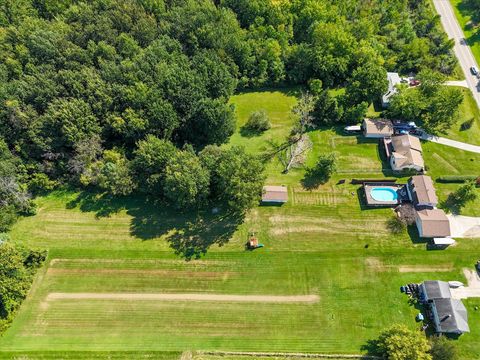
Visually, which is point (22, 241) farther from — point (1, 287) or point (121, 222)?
point (121, 222)

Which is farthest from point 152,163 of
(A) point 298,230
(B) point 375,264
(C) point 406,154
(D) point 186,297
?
(C) point 406,154

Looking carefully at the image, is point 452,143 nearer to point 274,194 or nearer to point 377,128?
point 377,128

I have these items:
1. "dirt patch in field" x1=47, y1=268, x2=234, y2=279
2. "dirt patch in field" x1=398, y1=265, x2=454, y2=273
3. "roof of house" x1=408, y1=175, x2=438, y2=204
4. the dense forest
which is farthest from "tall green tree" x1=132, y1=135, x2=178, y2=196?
"roof of house" x1=408, y1=175, x2=438, y2=204

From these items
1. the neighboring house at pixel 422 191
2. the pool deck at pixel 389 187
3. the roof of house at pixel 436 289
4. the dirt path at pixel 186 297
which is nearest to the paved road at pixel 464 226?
the neighboring house at pixel 422 191

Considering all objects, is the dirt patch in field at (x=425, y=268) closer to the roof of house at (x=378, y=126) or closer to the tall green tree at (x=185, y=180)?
the roof of house at (x=378, y=126)

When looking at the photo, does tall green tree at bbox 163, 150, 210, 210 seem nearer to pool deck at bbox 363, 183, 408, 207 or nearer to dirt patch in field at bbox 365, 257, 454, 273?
pool deck at bbox 363, 183, 408, 207

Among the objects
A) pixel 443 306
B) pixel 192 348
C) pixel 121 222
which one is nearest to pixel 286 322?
pixel 192 348
